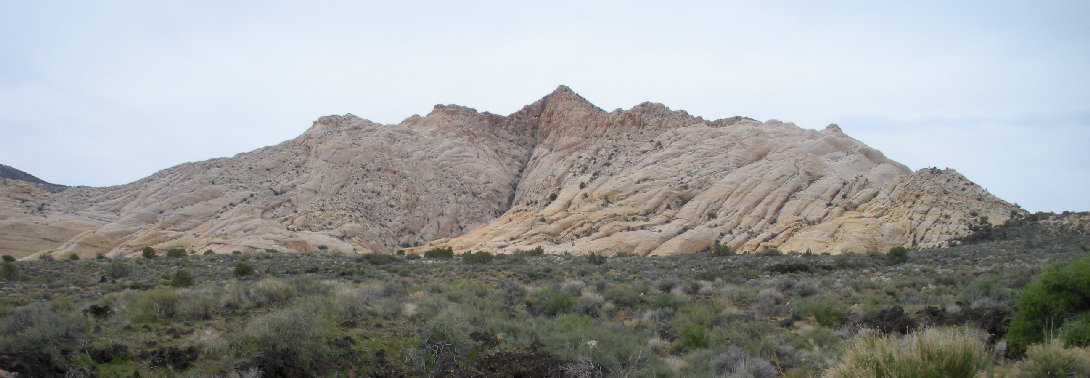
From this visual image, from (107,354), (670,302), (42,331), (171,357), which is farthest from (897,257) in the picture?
(42,331)

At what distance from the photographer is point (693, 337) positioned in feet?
38.4

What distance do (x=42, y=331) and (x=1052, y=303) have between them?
1593 cm

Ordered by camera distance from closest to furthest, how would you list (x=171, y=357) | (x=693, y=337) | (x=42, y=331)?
(x=42, y=331), (x=171, y=357), (x=693, y=337)

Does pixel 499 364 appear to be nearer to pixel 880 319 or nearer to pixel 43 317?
pixel 43 317

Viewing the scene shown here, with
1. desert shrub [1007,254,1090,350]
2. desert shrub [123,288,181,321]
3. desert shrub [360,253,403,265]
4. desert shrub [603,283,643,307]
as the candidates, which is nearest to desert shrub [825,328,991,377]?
desert shrub [1007,254,1090,350]

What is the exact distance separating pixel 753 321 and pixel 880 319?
105 inches

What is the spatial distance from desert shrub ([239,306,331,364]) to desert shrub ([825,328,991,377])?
784 cm

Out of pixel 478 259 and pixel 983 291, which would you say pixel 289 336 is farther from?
pixel 478 259

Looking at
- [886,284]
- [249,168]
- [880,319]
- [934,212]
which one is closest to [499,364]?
[880,319]

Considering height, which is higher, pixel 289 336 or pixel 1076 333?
pixel 289 336

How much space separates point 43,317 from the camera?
29.3 ft

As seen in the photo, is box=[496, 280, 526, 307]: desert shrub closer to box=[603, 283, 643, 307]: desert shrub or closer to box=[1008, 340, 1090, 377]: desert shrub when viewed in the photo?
box=[603, 283, 643, 307]: desert shrub

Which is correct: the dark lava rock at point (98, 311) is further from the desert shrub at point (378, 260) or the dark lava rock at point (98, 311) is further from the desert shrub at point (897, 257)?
the desert shrub at point (897, 257)

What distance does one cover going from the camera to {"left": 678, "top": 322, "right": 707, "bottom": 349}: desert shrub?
37.9ft
